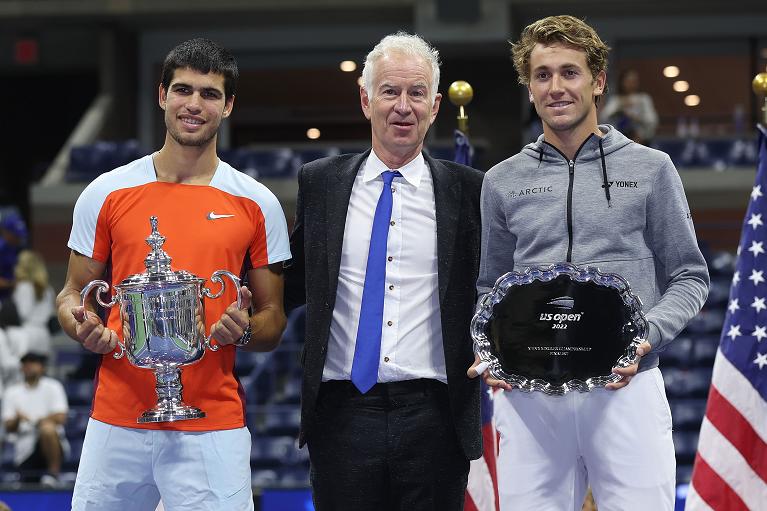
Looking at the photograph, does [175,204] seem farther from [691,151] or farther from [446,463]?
[691,151]

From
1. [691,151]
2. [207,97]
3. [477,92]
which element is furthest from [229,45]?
[207,97]

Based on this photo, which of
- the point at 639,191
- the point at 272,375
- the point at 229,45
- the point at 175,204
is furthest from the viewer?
the point at 229,45

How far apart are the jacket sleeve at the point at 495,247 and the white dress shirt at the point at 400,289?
17cm

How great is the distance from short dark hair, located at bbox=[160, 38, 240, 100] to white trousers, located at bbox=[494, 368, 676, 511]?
48.8 inches

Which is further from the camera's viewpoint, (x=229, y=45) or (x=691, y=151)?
(x=229, y=45)

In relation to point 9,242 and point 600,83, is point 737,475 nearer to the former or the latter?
point 600,83

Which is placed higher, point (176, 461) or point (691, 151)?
point (691, 151)

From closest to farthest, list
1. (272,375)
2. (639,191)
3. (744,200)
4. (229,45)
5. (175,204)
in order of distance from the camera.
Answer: (639,191)
(175,204)
(272,375)
(744,200)
(229,45)

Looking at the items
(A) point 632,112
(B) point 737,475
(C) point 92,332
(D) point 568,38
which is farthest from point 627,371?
(A) point 632,112

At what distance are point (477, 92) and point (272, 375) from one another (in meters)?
6.82

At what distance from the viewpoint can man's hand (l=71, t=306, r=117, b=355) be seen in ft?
10.4

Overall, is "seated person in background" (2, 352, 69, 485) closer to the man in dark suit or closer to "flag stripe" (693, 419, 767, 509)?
"flag stripe" (693, 419, 767, 509)

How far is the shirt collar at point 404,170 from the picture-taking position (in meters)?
3.52

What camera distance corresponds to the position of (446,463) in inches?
133
